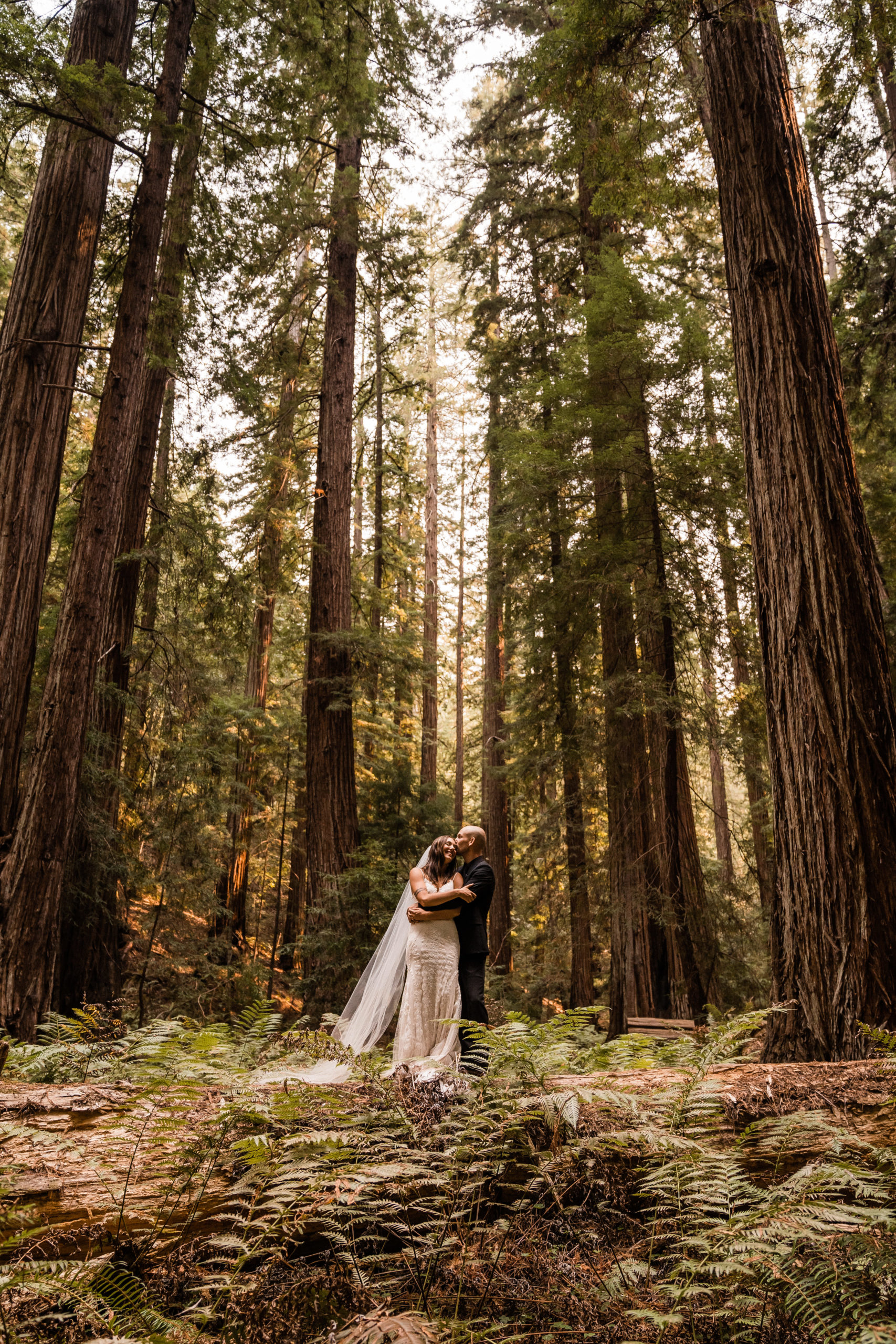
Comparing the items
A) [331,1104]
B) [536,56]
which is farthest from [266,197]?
[331,1104]

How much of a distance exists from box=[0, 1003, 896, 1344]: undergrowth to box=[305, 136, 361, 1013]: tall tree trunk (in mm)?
6673

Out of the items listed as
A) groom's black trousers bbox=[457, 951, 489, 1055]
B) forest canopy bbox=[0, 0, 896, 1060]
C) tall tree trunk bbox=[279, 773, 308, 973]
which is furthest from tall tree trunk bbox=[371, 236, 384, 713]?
groom's black trousers bbox=[457, 951, 489, 1055]

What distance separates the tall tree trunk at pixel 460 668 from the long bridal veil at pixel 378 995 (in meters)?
13.7

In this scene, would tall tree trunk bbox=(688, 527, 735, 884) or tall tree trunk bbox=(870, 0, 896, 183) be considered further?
tall tree trunk bbox=(688, 527, 735, 884)

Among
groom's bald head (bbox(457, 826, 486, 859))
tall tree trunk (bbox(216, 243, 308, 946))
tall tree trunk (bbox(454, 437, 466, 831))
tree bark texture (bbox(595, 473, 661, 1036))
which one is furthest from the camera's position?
tall tree trunk (bbox(454, 437, 466, 831))

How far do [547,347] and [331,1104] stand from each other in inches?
617

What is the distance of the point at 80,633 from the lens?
281 inches

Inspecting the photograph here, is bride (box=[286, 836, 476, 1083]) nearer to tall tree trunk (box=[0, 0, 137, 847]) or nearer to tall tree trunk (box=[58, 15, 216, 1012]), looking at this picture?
tall tree trunk (box=[0, 0, 137, 847])

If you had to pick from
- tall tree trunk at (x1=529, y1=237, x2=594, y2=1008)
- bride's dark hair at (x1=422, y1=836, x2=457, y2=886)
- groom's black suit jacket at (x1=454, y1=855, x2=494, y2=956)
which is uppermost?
tall tree trunk at (x1=529, y1=237, x2=594, y2=1008)

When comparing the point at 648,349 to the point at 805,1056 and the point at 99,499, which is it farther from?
the point at 805,1056

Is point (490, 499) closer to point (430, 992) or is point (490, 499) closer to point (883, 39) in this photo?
point (883, 39)

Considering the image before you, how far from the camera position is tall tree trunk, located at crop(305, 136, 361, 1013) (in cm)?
996

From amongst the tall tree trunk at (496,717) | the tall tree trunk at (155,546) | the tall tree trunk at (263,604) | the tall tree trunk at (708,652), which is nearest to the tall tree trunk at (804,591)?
the tall tree trunk at (708,652)

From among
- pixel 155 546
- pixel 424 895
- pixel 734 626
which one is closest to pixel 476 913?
pixel 424 895
